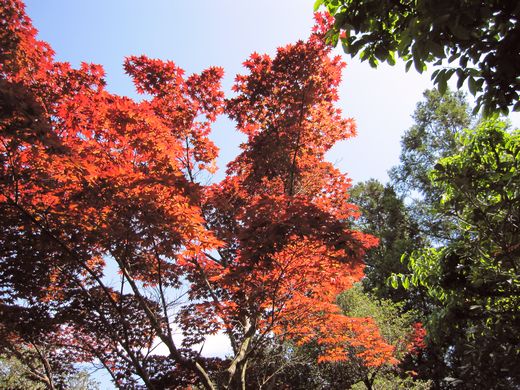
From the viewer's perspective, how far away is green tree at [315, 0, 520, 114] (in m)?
1.99

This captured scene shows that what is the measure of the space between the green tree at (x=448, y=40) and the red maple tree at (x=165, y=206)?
9.12 ft

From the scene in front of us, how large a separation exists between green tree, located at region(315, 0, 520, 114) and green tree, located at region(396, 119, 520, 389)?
170 centimetres

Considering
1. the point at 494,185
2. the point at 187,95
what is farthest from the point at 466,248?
the point at 187,95

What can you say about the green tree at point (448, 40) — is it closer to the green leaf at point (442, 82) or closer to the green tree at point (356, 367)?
the green leaf at point (442, 82)

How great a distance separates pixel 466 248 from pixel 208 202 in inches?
210

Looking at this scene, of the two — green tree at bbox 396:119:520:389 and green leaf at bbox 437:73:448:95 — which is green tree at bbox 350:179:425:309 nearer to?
green tree at bbox 396:119:520:389

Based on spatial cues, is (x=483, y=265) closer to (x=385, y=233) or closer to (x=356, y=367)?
(x=356, y=367)

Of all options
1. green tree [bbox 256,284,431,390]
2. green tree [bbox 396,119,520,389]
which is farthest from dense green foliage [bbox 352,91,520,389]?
green tree [bbox 256,284,431,390]

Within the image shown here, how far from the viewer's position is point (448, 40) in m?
2.42

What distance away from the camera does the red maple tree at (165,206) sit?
16.1 feet

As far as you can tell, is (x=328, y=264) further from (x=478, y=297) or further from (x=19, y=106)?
(x=19, y=106)

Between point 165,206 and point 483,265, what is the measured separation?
15.0ft

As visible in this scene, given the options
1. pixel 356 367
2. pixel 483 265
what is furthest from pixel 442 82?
pixel 356 367

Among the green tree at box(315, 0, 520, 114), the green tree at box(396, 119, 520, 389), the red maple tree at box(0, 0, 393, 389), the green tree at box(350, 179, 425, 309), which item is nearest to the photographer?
the green tree at box(315, 0, 520, 114)
